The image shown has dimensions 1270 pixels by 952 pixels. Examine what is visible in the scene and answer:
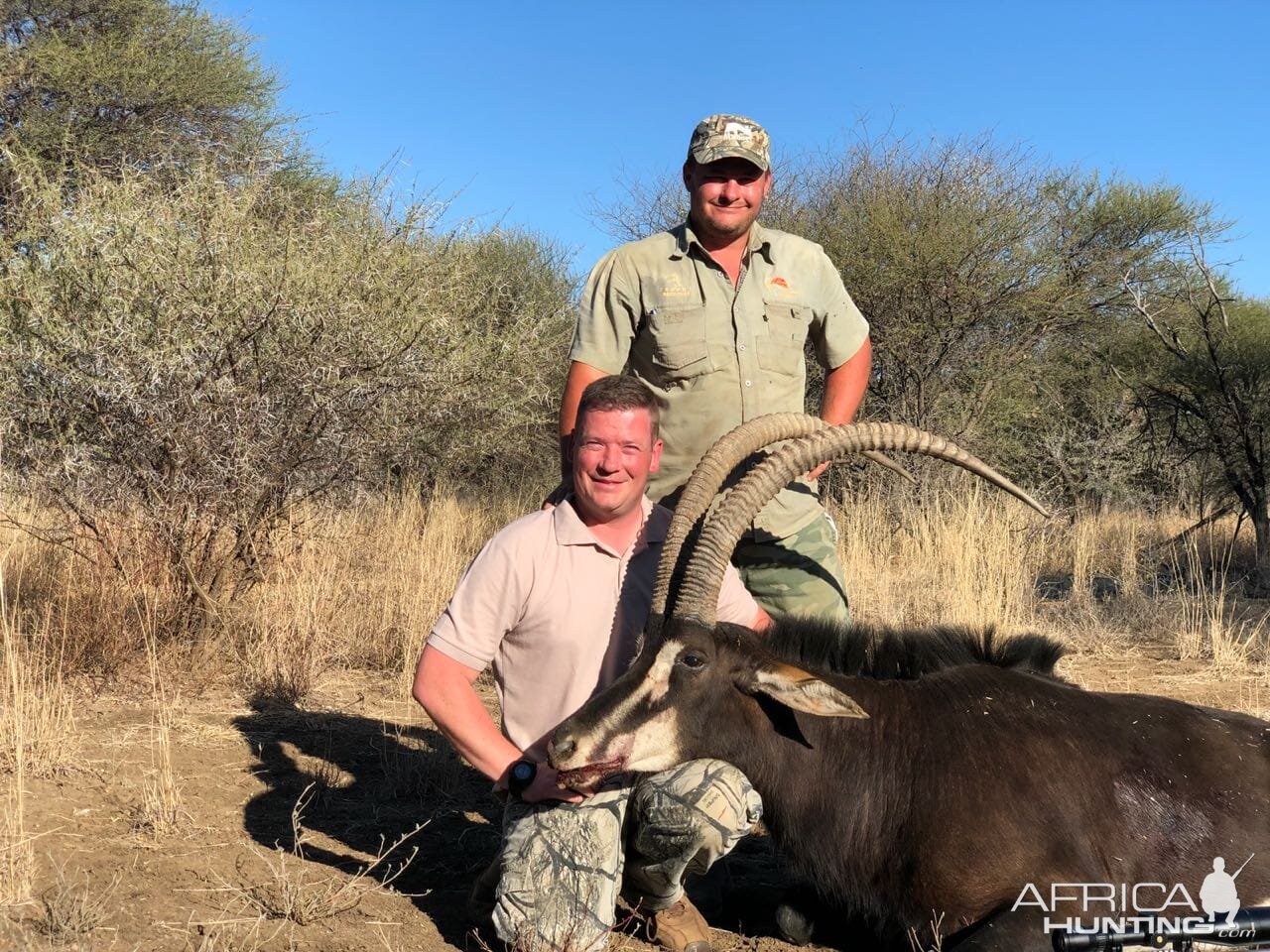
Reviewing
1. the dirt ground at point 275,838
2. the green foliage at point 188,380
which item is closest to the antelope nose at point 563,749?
the dirt ground at point 275,838

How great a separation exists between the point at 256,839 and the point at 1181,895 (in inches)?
140

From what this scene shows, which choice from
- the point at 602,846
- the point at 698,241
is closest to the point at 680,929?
the point at 602,846

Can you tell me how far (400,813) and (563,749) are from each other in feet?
7.38

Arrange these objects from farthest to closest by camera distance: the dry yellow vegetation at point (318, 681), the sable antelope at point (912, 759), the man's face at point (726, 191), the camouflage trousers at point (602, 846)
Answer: the man's face at point (726, 191) < the dry yellow vegetation at point (318, 681) < the camouflage trousers at point (602, 846) < the sable antelope at point (912, 759)

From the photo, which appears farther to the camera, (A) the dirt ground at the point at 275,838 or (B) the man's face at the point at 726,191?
(B) the man's face at the point at 726,191

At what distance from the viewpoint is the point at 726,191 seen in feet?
16.2

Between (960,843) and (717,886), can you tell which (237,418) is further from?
(960,843)

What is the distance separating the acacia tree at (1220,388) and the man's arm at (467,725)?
31.5 feet

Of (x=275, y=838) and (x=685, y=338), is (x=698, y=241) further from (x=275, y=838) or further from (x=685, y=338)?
(x=275, y=838)

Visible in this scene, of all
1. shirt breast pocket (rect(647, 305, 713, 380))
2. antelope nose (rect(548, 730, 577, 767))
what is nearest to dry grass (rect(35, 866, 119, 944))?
antelope nose (rect(548, 730, 577, 767))

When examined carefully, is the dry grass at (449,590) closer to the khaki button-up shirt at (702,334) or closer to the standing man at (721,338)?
the standing man at (721,338)

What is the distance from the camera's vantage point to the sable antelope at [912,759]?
362cm

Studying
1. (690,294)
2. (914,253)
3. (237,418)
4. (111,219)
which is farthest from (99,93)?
(690,294)

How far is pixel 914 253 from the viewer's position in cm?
1469
